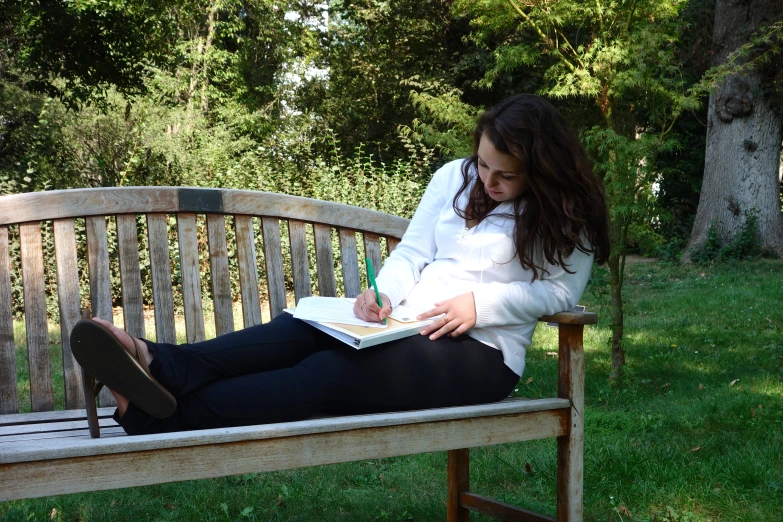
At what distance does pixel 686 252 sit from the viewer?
11852 millimetres

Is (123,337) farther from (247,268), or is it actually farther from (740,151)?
(740,151)

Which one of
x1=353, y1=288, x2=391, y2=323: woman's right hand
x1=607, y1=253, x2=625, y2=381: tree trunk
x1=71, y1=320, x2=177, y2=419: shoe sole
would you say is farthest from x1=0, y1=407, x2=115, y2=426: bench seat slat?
x1=607, y1=253, x2=625, y2=381: tree trunk

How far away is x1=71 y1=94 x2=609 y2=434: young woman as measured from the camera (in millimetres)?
2096

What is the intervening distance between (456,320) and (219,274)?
0.99m

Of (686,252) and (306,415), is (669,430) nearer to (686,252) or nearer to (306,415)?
(306,415)

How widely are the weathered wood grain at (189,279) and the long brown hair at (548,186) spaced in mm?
1134

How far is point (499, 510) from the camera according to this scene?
9.29ft

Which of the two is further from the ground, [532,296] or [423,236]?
[423,236]

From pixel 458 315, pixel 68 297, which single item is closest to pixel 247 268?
pixel 68 297

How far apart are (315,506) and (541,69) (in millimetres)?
13157

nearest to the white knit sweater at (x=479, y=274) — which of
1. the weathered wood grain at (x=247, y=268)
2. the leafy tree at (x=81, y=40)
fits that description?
the weathered wood grain at (x=247, y=268)

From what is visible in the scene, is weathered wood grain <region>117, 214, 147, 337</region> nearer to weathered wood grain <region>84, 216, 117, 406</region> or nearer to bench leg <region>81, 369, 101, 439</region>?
weathered wood grain <region>84, 216, 117, 406</region>

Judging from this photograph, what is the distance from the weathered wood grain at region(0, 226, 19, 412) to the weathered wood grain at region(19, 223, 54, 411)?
0.05m

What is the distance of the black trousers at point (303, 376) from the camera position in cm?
206
